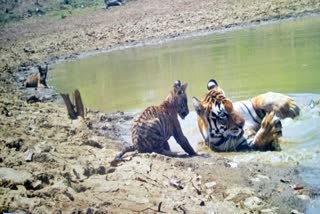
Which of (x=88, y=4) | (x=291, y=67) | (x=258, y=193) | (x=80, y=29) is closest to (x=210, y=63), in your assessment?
(x=291, y=67)

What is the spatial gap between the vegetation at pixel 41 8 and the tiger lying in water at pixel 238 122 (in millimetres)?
29085

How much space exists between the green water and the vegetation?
1327cm

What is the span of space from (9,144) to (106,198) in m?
2.84

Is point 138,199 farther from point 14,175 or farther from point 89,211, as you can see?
point 14,175

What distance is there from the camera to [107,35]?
3008 centimetres

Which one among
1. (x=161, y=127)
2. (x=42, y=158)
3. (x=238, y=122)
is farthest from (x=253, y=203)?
(x=42, y=158)

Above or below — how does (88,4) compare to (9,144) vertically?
above

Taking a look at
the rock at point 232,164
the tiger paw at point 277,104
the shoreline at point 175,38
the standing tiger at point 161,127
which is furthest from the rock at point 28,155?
the shoreline at point 175,38

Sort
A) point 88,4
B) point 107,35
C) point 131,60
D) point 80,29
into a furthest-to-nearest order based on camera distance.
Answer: point 88,4
point 80,29
point 107,35
point 131,60

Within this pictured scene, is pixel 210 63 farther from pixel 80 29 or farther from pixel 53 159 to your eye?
pixel 80 29

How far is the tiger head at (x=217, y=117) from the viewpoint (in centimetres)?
867

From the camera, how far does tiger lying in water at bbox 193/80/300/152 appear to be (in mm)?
8398

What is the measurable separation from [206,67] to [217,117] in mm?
8475

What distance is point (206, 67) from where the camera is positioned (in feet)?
56.2
